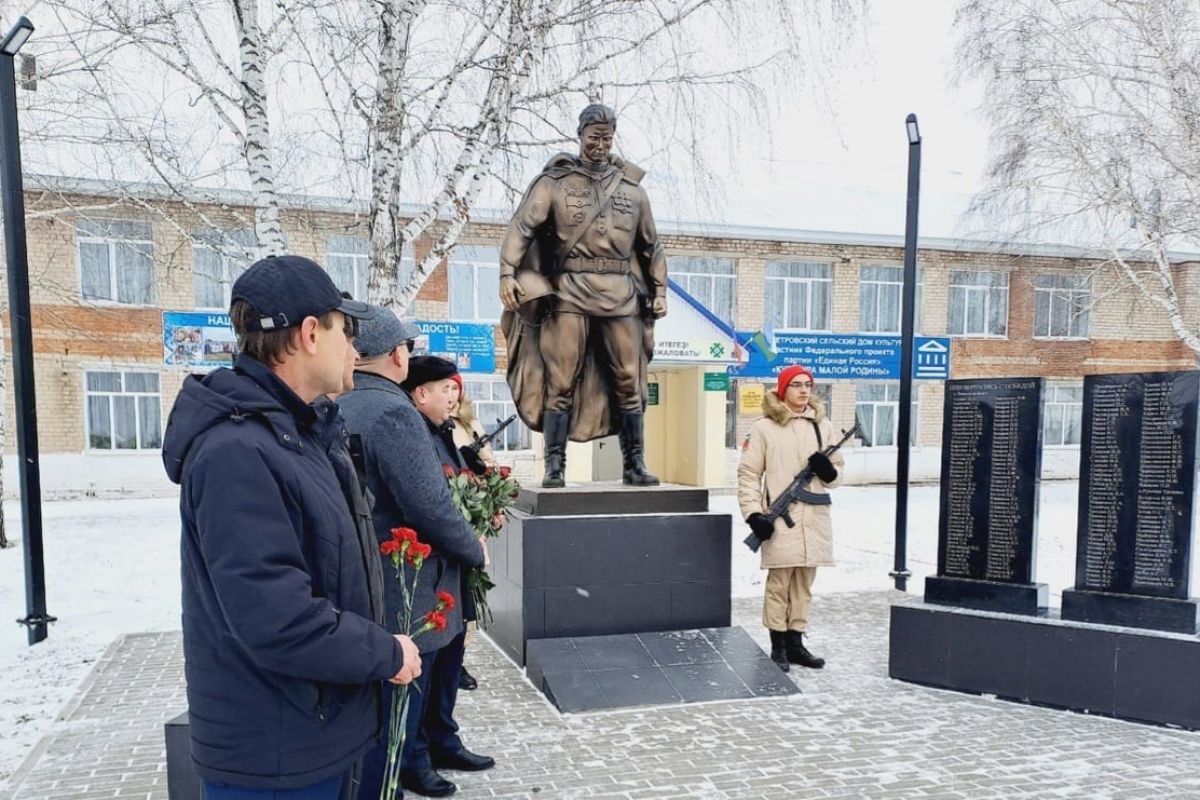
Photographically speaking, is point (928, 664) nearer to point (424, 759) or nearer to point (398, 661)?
point (424, 759)

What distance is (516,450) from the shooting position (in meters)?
15.5

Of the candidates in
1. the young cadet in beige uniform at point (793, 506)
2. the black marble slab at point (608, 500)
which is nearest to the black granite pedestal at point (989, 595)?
the young cadet in beige uniform at point (793, 506)

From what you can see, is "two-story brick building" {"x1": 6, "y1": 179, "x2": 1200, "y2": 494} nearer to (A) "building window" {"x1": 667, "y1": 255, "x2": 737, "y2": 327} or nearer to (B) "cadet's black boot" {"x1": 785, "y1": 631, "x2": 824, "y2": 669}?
(A) "building window" {"x1": 667, "y1": 255, "x2": 737, "y2": 327}

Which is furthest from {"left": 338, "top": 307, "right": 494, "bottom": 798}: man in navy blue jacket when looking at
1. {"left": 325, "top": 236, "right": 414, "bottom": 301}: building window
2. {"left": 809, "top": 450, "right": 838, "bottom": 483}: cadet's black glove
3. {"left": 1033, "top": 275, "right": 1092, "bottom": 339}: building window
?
{"left": 1033, "top": 275, "right": 1092, "bottom": 339}: building window

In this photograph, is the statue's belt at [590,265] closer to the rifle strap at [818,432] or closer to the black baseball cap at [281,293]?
the rifle strap at [818,432]

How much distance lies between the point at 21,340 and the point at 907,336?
23.2 feet

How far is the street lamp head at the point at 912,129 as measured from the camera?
708cm

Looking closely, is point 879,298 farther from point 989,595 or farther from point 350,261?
point 989,595

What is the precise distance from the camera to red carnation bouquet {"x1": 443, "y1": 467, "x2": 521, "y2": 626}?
328 centimetres

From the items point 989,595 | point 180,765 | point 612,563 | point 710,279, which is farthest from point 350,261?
point 180,765

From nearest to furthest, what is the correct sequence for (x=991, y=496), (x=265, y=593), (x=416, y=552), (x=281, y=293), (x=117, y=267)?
1. (x=265, y=593)
2. (x=281, y=293)
3. (x=416, y=552)
4. (x=991, y=496)
5. (x=117, y=267)

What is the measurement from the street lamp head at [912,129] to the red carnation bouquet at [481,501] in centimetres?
541

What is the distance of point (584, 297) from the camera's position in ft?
16.2

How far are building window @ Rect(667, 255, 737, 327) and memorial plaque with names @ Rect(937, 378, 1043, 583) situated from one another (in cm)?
1149
